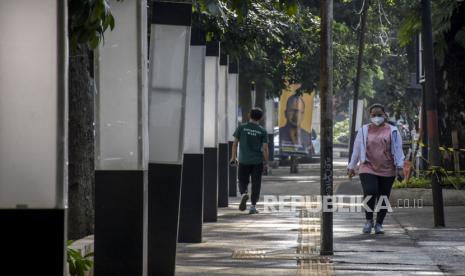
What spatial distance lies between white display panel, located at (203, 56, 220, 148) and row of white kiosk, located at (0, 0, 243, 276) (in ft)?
4.26

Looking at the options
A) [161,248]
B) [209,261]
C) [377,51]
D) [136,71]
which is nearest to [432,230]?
[209,261]

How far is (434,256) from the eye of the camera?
1288cm

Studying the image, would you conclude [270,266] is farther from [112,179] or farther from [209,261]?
[112,179]

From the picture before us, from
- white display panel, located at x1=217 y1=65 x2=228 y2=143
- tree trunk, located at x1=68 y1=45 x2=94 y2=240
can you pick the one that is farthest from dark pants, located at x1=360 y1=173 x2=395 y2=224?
white display panel, located at x1=217 y1=65 x2=228 y2=143

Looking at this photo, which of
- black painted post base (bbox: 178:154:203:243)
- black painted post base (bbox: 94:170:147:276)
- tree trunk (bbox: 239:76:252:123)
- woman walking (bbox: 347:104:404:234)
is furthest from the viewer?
tree trunk (bbox: 239:76:252:123)

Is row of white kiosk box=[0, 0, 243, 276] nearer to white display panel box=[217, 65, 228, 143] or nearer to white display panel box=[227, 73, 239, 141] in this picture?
white display panel box=[217, 65, 228, 143]

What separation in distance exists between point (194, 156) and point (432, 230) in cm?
341

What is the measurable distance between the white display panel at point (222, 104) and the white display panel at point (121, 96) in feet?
42.4

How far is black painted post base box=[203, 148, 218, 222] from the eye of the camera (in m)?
18.5

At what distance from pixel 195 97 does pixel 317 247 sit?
3.05m

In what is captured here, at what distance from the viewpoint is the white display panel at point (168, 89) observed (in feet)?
38.5

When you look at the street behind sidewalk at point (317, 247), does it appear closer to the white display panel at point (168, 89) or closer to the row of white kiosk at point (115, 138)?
the row of white kiosk at point (115, 138)

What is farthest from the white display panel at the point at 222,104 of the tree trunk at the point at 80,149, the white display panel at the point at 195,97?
the tree trunk at the point at 80,149

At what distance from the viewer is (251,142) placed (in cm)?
1989
